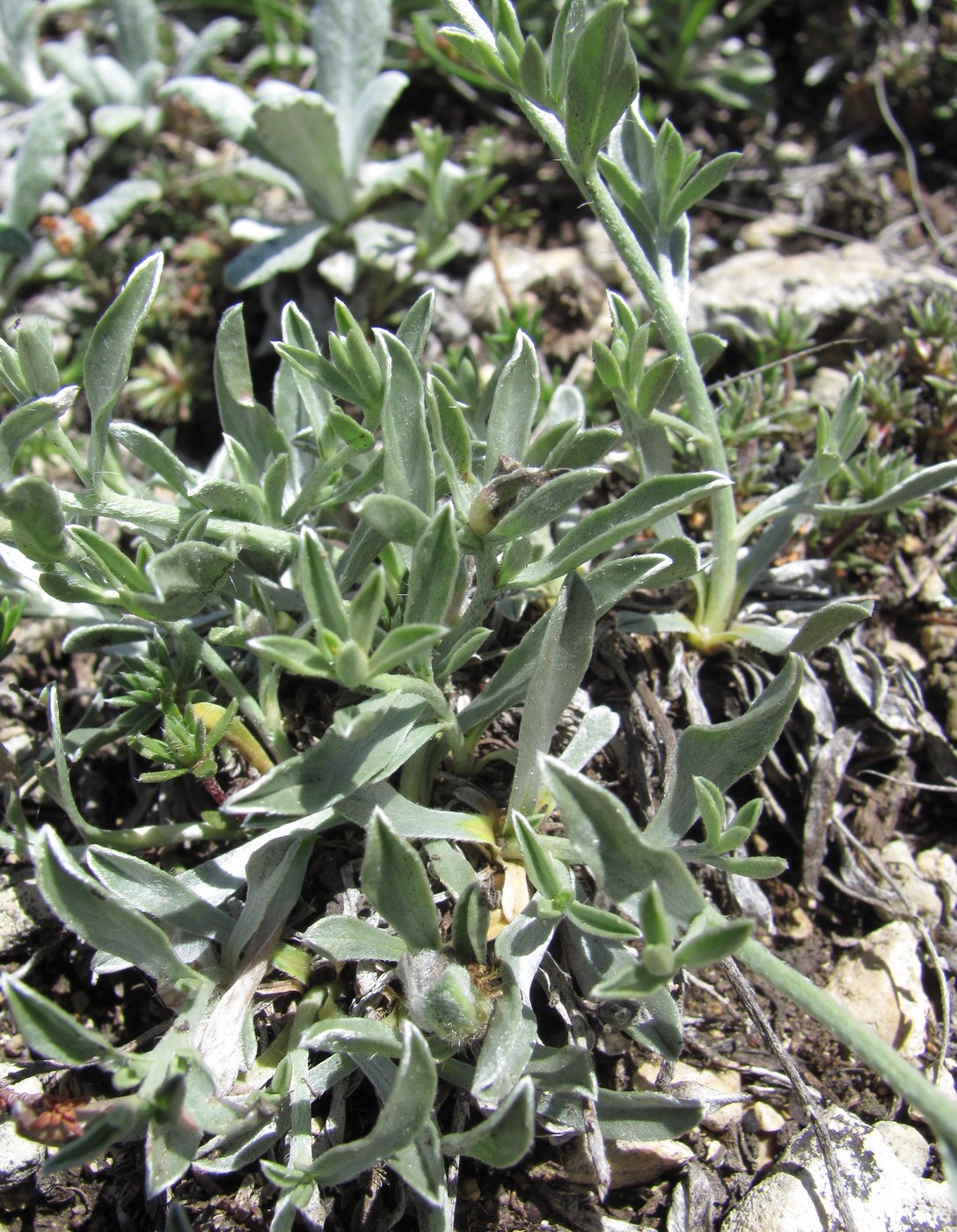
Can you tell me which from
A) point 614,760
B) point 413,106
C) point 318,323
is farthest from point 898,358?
point 413,106

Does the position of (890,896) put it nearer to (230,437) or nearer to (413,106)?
(230,437)

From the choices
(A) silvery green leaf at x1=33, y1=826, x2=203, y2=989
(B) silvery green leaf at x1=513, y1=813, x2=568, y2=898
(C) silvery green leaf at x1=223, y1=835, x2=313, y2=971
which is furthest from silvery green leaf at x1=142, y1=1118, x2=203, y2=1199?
(B) silvery green leaf at x1=513, y1=813, x2=568, y2=898

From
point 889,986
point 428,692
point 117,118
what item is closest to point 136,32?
point 117,118

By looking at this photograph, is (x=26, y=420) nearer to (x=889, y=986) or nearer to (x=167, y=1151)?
(x=167, y=1151)

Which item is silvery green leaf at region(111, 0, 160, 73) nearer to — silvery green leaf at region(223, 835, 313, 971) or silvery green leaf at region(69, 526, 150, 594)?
silvery green leaf at region(69, 526, 150, 594)

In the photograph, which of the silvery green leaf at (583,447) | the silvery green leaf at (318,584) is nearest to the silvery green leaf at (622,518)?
the silvery green leaf at (583,447)

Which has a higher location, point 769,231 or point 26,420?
point 26,420
